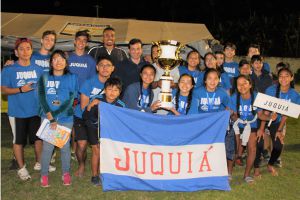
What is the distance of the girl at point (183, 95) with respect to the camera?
558 cm

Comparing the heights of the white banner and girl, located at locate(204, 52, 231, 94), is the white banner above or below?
below

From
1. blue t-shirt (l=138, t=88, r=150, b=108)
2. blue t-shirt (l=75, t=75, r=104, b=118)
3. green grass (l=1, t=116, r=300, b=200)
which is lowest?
green grass (l=1, t=116, r=300, b=200)

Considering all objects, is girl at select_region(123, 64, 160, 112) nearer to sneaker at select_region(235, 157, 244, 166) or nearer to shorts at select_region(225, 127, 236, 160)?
shorts at select_region(225, 127, 236, 160)

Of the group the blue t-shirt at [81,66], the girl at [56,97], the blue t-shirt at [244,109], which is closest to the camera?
the girl at [56,97]

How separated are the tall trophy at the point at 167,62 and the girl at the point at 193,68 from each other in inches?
37.2

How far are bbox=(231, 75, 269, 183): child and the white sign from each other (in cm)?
16

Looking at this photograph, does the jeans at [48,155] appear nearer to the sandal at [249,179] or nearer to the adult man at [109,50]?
the adult man at [109,50]

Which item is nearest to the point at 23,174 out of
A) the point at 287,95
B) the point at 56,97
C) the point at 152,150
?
the point at 56,97

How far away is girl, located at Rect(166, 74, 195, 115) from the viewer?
5578 mm

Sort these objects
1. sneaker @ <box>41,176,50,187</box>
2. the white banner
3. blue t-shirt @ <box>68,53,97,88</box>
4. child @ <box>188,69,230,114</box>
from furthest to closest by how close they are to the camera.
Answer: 1. blue t-shirt @ <box>68,53,97,88</box>
2. child @ <box>188,69,230,114</box>
3. sneaker @ <box>41,176,50,187</box>
4. the white banner

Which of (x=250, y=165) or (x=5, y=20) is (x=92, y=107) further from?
(x=5, y=20)

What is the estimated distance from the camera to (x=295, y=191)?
554 cm

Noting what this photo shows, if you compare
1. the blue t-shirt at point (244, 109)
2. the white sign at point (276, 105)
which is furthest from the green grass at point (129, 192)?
the white sign at point (276, 105)

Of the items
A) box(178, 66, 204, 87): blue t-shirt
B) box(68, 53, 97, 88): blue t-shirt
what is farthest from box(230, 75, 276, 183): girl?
box(68, 53, 97, 88): blue t-shirt
